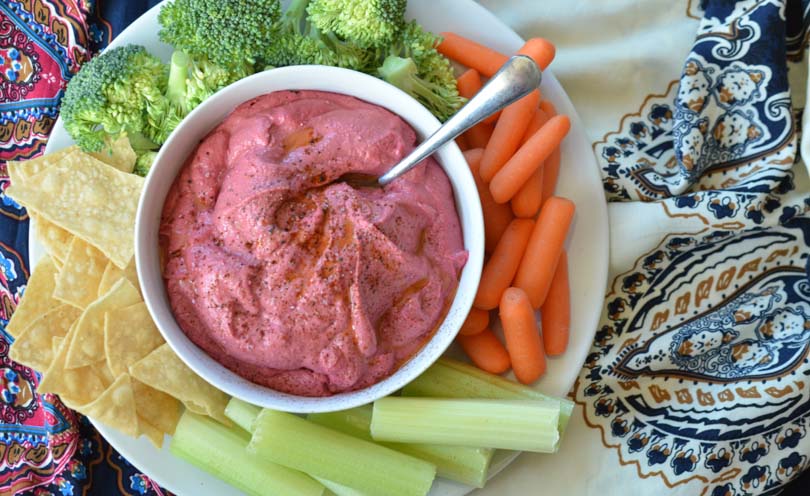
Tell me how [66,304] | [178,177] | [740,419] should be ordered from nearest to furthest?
[178,177], [66,304], [740,419]

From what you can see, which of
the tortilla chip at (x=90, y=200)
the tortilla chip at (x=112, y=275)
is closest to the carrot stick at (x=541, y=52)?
the tortilla chip at (x=90, y=200)

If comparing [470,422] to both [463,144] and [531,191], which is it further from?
[463,144]

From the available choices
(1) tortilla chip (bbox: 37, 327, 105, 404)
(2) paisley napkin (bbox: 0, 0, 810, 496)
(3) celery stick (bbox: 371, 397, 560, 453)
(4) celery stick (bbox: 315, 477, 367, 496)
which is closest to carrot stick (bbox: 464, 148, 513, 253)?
(2) paisley napkin (bbox: 0, 0, 810, 496)

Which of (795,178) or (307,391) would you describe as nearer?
(307,391)

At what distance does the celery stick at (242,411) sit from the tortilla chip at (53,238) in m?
0.73

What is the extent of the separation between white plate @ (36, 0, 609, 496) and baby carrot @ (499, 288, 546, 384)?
Answer: 96 mm

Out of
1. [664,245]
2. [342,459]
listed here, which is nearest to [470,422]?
[342,459]

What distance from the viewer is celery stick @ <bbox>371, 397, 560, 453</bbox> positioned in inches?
94.0

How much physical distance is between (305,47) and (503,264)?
959mm

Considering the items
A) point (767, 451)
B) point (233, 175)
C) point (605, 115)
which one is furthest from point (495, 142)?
point (767, 451)

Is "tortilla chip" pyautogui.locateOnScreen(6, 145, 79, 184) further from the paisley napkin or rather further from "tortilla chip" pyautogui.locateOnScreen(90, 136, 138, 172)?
the paisley napkin

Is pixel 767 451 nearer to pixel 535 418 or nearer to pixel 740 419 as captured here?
pixel 740 419

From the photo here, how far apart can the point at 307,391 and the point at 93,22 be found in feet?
5.56

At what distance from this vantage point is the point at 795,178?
2.80 metres
